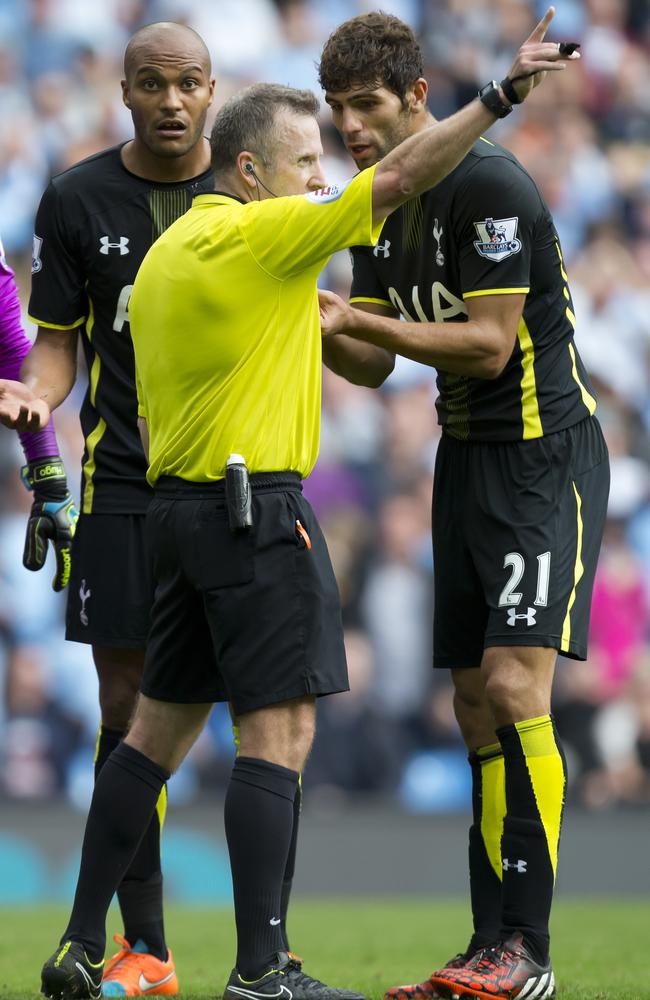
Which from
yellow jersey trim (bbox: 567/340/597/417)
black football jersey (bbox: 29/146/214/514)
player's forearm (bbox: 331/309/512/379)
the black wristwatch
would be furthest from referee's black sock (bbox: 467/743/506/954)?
the black wristwatch

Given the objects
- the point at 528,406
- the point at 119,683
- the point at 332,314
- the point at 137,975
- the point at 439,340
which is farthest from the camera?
the point at 119,683

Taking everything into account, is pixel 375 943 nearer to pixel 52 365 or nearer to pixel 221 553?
pixel 52 365

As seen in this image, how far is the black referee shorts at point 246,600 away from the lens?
11.8 feet

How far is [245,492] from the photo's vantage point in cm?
361

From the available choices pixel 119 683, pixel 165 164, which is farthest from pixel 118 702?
pixel 165 164

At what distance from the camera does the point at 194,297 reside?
144 inches

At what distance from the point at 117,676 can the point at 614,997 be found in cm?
169

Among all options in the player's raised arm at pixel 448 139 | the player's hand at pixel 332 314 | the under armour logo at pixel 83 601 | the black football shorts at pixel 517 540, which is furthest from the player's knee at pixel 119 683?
the player's raised arm at pixel 448 139

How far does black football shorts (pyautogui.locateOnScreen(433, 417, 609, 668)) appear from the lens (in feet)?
13.5

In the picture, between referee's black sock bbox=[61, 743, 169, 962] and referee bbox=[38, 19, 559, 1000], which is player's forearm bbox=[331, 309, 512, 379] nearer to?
referee bbox=[38, 19, 559, 1000]

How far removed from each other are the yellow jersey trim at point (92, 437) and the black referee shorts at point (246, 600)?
858 millimetres

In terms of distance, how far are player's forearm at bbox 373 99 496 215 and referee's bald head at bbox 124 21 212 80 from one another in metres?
1.05

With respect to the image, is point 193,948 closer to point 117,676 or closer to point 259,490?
point 117,676

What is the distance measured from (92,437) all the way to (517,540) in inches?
53.1
